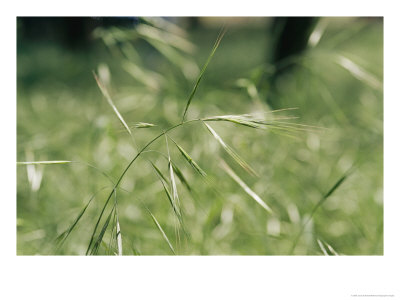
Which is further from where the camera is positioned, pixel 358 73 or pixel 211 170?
pixel 211 170

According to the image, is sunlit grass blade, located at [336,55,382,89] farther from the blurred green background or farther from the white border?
the white border

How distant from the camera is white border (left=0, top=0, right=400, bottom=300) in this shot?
0.78 m

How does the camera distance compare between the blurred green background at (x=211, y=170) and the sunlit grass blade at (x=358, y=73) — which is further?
the blurred green background at (x=211, y=170)

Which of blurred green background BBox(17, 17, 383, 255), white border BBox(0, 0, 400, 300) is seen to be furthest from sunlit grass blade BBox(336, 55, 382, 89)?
white border BBox(0, 0, 400, 300)
